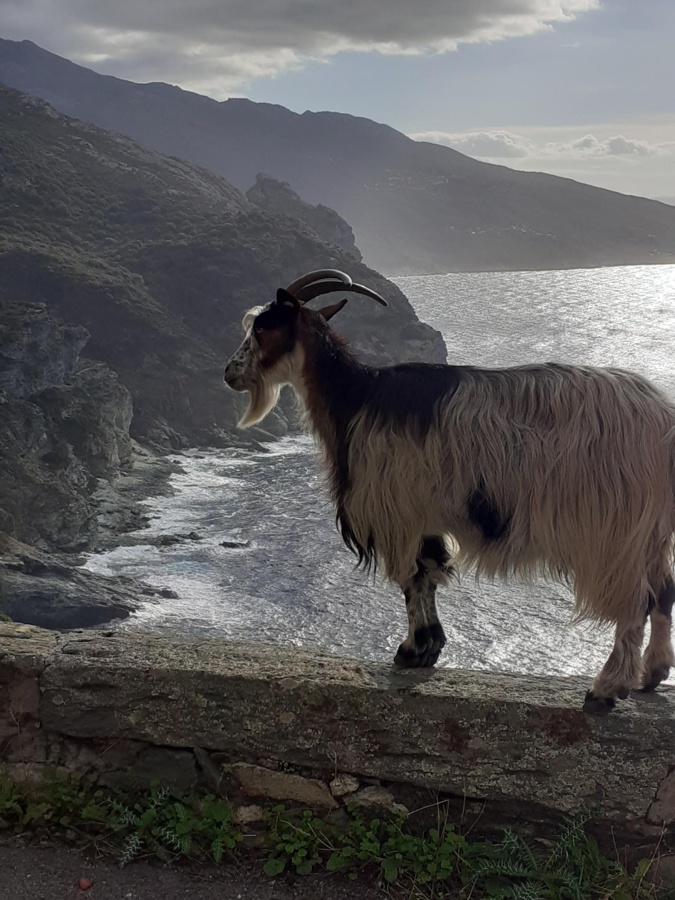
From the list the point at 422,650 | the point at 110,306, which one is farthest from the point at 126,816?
the point at 110,306

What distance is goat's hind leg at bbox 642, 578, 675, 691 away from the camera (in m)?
4.96

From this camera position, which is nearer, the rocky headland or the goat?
the goat

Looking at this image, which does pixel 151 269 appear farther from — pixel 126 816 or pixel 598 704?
pixel 598 704

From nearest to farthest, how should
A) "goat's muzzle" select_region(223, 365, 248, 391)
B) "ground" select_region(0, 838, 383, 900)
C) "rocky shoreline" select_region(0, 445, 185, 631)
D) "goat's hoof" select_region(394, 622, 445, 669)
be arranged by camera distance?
"ground" select_region(0, 838, 383, 900) → "goat's hoof" select_region(394, 622, 445, 669) → "goat's muzzle" select_region(223, 365, 248, 391) → "rocky shoreline" select_region(0, 445, 185, 631)

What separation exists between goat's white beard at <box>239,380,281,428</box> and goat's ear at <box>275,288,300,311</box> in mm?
583

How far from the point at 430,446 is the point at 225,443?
246 ft

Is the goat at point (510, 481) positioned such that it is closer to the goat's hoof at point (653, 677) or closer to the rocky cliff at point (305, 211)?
the goat's hoof at point (653, 677)

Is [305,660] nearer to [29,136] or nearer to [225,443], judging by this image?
[225,443]

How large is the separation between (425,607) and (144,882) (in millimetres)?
2270

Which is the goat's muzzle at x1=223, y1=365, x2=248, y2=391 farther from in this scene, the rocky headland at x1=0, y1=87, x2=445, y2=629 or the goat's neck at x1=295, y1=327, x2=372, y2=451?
the rocky headland at x1=0, y1=87, x2=445, y2=629

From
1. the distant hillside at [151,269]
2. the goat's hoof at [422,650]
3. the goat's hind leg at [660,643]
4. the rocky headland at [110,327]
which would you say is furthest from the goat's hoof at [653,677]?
the distant hillside at [151,269]

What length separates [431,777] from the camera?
4.59m

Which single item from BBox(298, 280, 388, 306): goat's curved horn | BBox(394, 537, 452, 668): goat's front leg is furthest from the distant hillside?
BBox(394, 537, 452, 668): goat's front leg

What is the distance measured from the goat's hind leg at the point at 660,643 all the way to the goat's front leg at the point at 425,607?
1.22 meters
